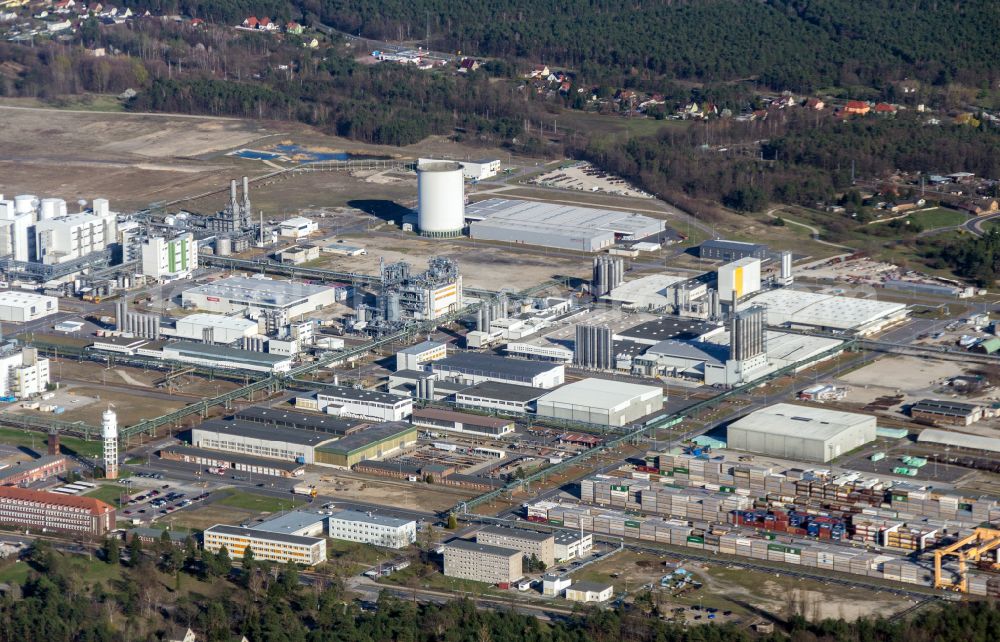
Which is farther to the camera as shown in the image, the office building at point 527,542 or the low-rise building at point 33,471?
the low-rise building at point 33,471

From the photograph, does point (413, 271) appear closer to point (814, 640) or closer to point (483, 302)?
point (483, 302)

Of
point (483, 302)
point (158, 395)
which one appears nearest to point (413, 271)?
point (483, 302)

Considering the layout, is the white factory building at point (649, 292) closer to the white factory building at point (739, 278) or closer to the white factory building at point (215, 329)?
the white factory building at point (739, 278)

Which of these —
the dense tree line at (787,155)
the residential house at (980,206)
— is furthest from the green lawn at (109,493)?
the residential house at (980,206)

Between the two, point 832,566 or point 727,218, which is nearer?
point 832,566

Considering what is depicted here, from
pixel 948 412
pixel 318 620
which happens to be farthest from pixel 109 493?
pixel 948 412

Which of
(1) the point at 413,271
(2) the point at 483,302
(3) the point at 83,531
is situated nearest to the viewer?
(3) the point at 83,531

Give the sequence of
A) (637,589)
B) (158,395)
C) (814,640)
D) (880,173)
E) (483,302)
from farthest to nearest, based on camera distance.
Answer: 1. (880,173)
2. (483,302)
3. (158,395)
4. (637,589)
5. (814,640)
